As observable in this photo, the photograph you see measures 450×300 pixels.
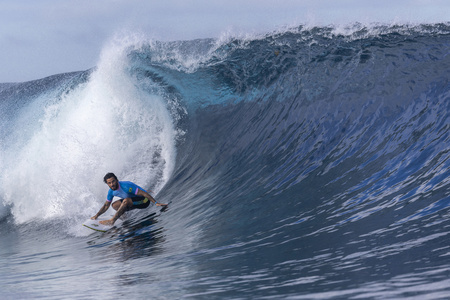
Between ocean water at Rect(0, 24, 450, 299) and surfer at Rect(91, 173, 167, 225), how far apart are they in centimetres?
21

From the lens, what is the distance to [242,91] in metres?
11.6

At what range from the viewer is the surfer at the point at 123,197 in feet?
26.9

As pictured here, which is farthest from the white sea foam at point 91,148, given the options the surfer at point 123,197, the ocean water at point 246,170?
the surfer at point 123,197

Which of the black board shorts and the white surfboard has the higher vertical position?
the black board shorts

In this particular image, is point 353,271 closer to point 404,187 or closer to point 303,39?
point 404,187

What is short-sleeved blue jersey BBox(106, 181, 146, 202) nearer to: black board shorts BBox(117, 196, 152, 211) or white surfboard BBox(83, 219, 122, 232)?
black board shorts BBox(117, 196, 152, 211)

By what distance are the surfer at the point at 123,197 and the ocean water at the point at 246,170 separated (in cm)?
21

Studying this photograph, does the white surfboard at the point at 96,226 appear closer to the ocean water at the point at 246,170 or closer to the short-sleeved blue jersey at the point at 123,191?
the ocean water at the point at 246,170

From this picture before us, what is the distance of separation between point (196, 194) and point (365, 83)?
4.02 metres

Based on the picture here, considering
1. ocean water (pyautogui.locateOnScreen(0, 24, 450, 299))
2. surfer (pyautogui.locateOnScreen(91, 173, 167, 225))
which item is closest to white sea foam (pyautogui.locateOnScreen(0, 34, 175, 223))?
ocean water (pyautogui.locateOnScreen(0, 24, 450, 299))

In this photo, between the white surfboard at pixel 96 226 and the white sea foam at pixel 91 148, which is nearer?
the white surfboard at pixel 96 226

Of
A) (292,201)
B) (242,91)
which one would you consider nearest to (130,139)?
(242,91)

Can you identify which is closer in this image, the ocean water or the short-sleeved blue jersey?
the ocean water

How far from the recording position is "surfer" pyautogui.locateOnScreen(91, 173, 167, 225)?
8.19 metres
